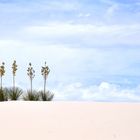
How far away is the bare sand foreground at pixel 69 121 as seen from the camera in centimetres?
1080

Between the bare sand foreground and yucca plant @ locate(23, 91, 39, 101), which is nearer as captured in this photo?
the bare sand foreground

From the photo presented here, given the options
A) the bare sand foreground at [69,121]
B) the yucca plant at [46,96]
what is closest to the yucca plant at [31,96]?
the yucca plant at [46,96]

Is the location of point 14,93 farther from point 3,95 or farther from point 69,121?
point 69,121

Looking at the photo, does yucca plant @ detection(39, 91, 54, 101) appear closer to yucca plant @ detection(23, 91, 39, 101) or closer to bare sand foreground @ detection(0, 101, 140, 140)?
yucca plant @ detection(23, 91, 39, 101)

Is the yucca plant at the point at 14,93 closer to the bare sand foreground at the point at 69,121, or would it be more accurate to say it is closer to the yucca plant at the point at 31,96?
the yucca plant at the point at 31,96

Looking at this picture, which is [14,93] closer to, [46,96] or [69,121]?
[46,96]

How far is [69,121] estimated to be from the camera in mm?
11969

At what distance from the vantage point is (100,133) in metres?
10.9

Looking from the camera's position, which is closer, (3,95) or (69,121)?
(69,121)

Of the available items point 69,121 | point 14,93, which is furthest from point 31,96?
point 69,121

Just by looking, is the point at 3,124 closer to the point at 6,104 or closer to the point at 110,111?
the point at 6,104

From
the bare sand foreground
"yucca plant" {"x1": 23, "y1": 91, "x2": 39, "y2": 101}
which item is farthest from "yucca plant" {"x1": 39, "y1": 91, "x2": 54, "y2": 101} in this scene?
the bare sand foreground

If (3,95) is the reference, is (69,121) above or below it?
below

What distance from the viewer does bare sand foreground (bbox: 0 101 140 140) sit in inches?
425
